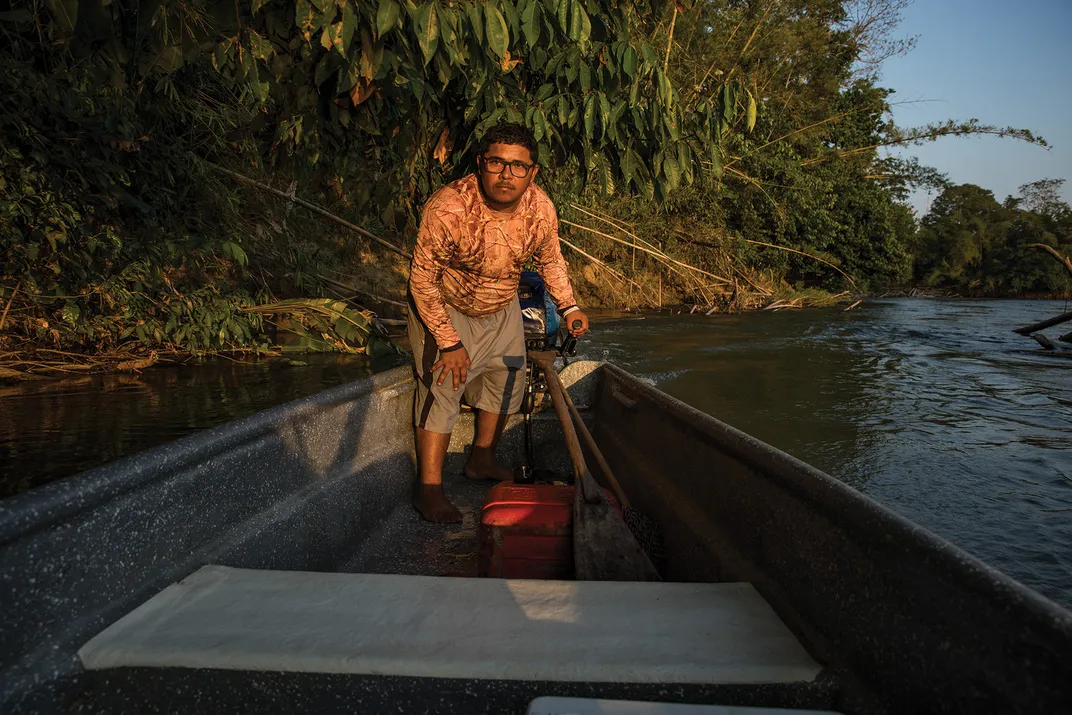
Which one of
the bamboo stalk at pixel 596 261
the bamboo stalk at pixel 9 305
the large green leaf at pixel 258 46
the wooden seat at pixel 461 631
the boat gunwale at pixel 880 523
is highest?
the large green leaf at pixel 258 46

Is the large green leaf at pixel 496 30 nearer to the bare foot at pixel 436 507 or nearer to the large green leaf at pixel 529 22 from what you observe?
the large green leaf at pixel 529 22

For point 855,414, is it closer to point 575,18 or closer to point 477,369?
point 477,369

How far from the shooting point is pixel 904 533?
45.8 inches

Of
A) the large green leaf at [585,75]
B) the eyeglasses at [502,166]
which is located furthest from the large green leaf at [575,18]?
the large green leaf at [585,75]

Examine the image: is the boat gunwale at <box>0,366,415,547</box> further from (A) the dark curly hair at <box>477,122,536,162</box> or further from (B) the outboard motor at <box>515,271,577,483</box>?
(B) the outboard motor at <box>515,271,577,483</box>

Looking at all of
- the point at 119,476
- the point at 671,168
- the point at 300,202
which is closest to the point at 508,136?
the point at 671,168

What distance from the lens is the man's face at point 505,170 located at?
2641 millimetres

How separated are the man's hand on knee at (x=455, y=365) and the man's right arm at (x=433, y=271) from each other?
0.03m

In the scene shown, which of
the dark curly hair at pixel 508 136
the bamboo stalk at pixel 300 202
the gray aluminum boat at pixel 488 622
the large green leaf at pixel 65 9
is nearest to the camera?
the gray aluminum boat at pixel 488 622

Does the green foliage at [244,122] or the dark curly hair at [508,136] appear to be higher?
the green foliage at [244,122]

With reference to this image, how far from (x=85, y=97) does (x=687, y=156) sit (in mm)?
4442

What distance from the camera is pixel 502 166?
104 inches

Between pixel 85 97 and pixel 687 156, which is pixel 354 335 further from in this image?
pixel 687 156

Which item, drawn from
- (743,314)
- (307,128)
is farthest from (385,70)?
(743,314)
